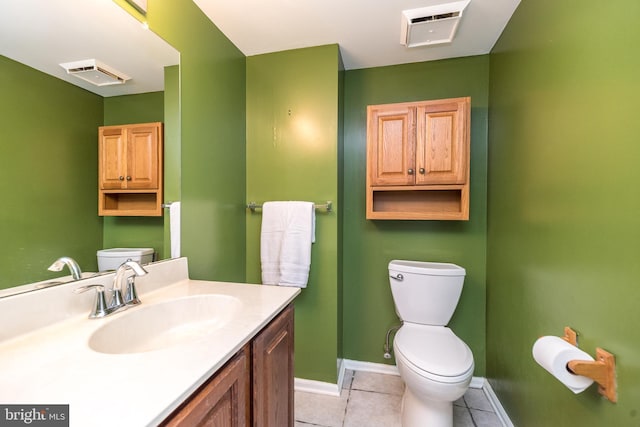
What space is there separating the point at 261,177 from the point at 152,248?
84 cm

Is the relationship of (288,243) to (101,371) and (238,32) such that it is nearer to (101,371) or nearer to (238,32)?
(101,371)

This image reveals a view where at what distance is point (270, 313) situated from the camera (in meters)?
0.92

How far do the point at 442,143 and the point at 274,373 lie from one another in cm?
150

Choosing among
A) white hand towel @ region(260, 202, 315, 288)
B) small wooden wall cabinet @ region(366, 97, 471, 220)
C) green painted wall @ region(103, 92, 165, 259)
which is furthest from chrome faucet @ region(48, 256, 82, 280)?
small wooden wall cabinet @ region(366, 97, 471, 220)

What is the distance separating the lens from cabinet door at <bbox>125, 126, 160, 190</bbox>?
106 cm

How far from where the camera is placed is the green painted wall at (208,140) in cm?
133

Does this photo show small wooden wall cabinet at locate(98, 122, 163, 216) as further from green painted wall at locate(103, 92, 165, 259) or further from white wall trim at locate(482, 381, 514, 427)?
white wall trim at locate(482, 381, 514, 427)

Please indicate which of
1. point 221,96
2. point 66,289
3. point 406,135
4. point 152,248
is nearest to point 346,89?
point 406,135

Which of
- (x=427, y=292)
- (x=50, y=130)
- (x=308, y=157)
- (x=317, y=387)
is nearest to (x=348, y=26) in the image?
(x=308, y=157)

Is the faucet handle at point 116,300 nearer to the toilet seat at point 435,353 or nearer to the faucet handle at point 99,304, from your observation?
the faucet handle at point 99,304

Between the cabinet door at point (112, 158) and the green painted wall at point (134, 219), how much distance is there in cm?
4

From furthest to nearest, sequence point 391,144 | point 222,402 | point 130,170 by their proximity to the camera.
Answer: point 391,144, point 130,170, point 222,402

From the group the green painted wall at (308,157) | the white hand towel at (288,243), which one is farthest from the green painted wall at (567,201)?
the white hand towel at (288,243)

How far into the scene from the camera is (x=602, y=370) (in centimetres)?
77
